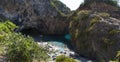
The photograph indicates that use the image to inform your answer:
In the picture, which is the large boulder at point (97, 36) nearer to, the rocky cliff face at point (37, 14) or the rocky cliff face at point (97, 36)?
the rocky cliff face at point (97, 36)

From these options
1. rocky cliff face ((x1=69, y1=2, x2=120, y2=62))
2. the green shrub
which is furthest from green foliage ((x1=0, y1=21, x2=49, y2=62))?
rocky cliff face ((x1=69, y1=2, x2=120, y2=62))

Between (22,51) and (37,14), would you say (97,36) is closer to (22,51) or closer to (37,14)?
(22,51)

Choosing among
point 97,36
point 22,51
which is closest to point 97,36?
point 97,36

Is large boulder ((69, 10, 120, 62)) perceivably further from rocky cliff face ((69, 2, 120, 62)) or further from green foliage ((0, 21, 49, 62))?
green foliage ((0, 21, 49, 62))

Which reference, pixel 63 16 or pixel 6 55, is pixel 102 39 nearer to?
pixel 6 55

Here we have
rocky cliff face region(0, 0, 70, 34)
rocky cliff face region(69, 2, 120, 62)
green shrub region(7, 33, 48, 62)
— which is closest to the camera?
green shrub region(7, 33, 48, 62)

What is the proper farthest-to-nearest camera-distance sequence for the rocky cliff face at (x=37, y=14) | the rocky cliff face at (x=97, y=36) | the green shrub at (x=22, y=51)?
the rocky cliff face at (x=37, y=14) → the rocky cliff face at (x=97, y=36) → the green shrub at (x=22, y=51)

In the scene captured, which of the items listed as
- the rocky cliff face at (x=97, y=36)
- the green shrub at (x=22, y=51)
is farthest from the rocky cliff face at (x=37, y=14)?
the green shrub at (x=22, y=51)

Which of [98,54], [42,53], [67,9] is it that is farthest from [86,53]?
[67,9]
